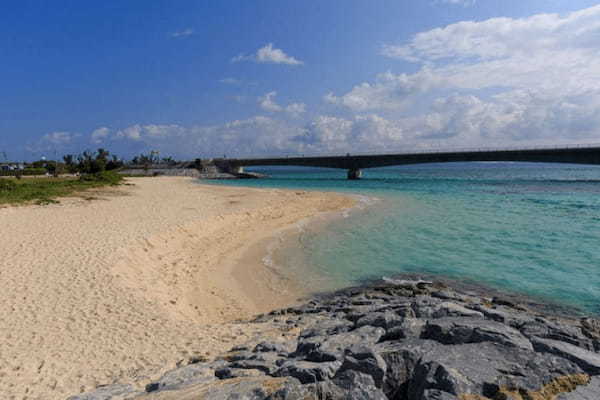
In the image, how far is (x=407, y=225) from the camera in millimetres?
24797

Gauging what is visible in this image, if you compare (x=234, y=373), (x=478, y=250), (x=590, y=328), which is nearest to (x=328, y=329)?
(x=234, y=373)

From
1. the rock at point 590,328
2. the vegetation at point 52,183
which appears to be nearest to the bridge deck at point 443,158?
the vegetation at point 52,183

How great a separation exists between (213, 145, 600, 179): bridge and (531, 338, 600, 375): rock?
82698 mm

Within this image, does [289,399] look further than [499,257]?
No

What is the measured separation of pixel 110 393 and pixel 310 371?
11.5ft

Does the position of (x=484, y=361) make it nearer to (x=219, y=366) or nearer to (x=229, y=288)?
(x=219, y=366)

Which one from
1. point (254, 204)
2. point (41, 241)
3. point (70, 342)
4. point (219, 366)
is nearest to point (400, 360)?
point (219, 366)

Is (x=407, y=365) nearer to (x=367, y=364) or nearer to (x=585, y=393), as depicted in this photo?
(x=367, y=364)

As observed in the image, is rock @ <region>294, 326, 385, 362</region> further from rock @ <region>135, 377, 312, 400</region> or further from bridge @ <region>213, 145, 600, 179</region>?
bridge @ <region>213, 145, 600, 179</region>

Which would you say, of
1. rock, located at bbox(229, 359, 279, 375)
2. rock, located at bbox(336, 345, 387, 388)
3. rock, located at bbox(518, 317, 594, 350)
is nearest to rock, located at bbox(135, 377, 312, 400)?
Answer: rock, located at bbox(229, 359, 279, 375)

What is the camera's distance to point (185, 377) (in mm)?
5602

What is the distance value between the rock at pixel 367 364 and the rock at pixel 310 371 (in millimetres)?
201

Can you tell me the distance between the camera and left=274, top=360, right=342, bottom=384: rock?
478 centimetres

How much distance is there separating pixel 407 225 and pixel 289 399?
884 inches
